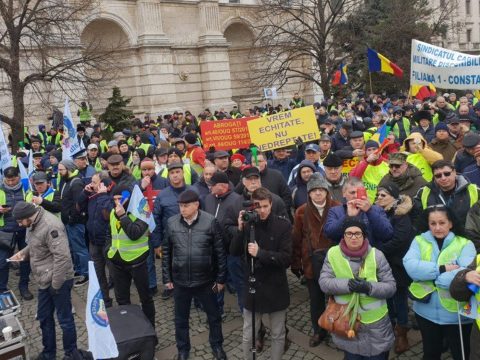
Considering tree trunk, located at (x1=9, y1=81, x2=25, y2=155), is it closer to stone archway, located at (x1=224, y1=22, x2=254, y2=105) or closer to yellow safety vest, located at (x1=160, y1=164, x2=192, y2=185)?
yellow safety vest, located at (x1=160, y1=164, x2=192, y2=185)

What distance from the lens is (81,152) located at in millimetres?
8531

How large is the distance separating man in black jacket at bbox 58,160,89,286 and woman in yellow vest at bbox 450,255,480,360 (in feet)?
16.6

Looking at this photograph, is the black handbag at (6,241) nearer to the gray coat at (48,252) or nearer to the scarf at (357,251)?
the gray coat at (48,252)

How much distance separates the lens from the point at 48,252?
15.8ft

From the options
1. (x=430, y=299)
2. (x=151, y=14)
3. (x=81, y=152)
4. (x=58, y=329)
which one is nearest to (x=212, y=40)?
(x=151, y=14)

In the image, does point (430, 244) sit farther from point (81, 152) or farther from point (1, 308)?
point (81, 152)

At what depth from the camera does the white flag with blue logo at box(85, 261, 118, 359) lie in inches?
133

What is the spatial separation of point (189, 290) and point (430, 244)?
95.7 inches

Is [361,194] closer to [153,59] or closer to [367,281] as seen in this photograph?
[367,281]

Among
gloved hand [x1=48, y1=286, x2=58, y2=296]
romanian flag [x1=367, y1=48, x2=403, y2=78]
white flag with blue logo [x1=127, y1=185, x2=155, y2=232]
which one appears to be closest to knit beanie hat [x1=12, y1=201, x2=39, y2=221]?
gloved hand [x1=48, y1=286, x2=58, y2=296]

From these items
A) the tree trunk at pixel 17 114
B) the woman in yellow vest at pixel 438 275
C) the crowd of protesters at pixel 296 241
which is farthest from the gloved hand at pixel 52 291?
the tree trunk at pixel 17 114

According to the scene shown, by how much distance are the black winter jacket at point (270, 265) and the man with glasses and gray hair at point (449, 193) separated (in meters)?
1.34

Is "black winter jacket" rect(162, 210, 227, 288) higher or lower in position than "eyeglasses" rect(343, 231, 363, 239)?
lower

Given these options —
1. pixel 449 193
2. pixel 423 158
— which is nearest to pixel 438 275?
pixel 449 193
